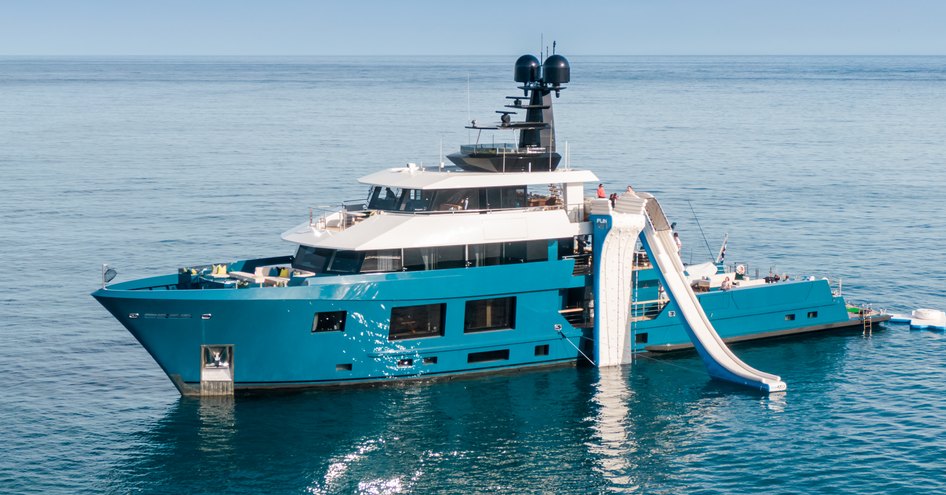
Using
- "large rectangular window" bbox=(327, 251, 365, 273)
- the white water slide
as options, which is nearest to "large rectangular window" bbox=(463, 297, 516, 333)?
"large rectangular window" bbox=(327, 251, 365, 273)

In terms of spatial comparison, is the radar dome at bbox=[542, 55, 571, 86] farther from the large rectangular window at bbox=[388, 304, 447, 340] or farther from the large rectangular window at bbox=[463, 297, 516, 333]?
the large rectangular window at bbox=[388, 304, 447, 340]

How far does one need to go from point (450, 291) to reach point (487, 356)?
120 inches

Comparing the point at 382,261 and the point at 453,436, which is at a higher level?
the point at 382,261

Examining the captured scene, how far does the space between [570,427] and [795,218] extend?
131 ft

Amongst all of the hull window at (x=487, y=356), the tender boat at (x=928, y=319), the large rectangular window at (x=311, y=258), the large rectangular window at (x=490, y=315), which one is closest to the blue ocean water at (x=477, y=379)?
the hull window at (x=487, y=356)

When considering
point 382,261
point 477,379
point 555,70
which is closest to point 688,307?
point 477,379

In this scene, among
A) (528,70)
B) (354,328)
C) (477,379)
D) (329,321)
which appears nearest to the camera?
(329,321)

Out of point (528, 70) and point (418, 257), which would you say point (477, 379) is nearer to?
point (418, 257)

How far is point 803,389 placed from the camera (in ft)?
132

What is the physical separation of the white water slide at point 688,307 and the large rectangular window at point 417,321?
8.31 metres

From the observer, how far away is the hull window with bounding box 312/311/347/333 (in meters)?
37.6

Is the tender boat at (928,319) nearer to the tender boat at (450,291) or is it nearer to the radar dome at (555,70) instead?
the tender boat at (450,291)

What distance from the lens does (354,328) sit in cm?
3803

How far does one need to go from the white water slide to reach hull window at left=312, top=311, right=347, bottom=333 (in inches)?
459
